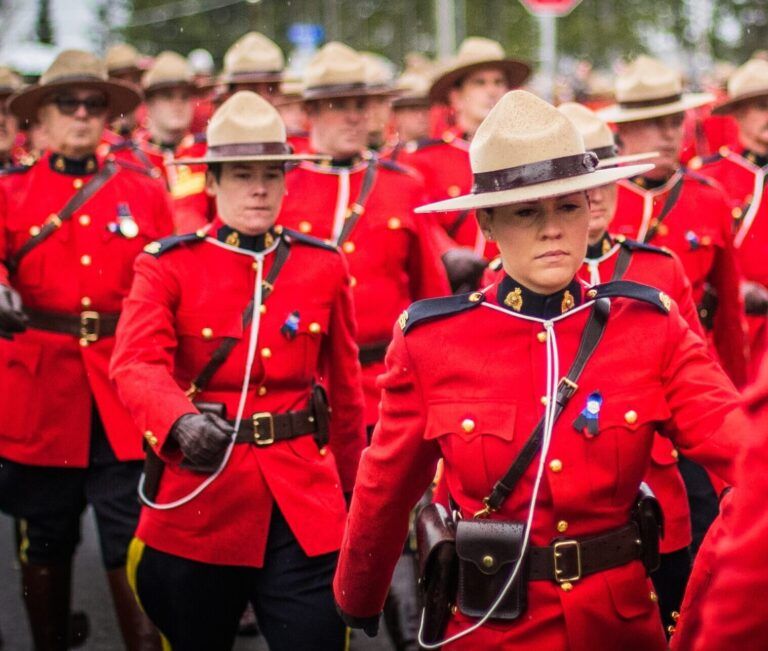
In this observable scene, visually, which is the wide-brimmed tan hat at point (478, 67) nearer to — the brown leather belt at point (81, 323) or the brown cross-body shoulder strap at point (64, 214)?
the brown cross-body shoulder strap at point (64, 214)

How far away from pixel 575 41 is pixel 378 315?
3533 cm

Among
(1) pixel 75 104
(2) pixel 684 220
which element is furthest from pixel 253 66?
(2) pixel 684 220

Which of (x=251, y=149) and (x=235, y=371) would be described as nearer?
(x=235, y=371)

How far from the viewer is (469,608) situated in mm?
3600

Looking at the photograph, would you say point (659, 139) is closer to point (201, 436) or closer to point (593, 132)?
point (593, 132)

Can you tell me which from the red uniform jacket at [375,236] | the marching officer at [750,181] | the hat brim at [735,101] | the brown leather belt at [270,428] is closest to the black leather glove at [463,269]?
the red uniform jacket at [375,236]

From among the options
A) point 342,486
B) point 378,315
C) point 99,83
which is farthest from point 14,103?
point 342,486

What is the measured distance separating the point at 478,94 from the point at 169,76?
3950 millimetres

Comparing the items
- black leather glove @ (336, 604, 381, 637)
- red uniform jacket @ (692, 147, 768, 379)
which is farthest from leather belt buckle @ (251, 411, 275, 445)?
red uniform jacket @ (692, 147, 768, 379)

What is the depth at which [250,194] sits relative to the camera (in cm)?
524

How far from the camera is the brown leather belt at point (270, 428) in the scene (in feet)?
16.4

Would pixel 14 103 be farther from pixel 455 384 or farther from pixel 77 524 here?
pixel 455 384

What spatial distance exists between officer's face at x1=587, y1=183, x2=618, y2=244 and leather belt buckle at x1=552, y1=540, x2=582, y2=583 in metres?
1.91

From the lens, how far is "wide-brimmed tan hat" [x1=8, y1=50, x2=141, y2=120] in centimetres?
689
